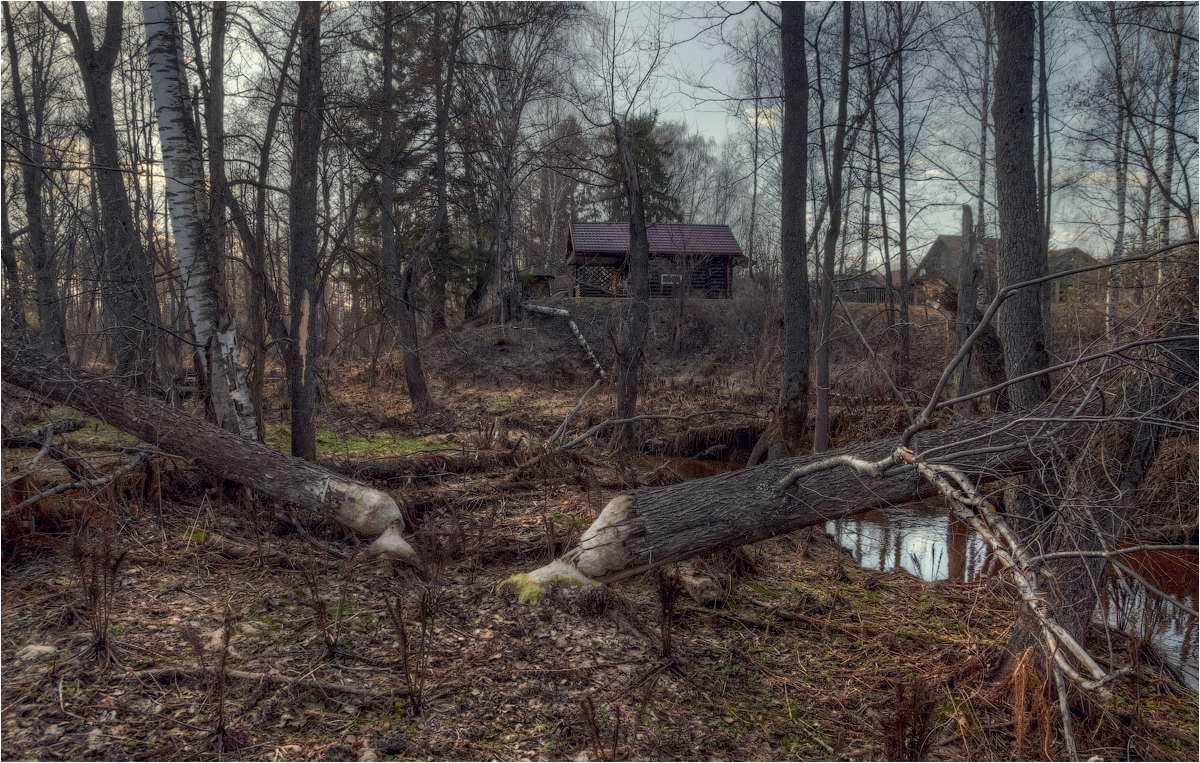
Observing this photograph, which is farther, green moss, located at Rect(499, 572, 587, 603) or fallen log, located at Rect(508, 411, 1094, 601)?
fallen log, located at Rect(508, 411, 1094, 601)

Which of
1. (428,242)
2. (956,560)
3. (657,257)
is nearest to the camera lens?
(956,560)

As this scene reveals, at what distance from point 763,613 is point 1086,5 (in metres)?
12.2

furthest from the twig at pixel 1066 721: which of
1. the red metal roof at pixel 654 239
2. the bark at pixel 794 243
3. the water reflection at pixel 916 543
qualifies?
the red metal roof at pixel 654 239

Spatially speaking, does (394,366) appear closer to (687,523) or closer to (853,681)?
(687,523)

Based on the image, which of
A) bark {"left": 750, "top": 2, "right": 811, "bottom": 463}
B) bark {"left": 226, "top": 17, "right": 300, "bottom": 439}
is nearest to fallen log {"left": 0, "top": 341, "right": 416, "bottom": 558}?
bark {"left": 226, "top": 17, "right": 300, "bottom": 439}

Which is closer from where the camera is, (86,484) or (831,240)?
(86,484)

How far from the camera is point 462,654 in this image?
12.3 ft

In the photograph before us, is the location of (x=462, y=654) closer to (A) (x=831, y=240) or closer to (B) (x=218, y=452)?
(B) (x=218, y=452)

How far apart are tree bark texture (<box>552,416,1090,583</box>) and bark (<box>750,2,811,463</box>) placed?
11.2 feet

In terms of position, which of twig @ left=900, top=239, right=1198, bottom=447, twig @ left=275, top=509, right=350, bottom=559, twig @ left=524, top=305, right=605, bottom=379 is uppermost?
twig @ left=524, top=305, right=605, bottom=379

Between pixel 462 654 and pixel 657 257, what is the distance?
20.4 meters

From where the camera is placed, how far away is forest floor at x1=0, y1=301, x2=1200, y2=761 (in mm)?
2994

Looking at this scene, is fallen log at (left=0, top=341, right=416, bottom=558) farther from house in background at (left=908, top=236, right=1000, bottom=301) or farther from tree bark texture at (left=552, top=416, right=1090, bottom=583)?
house in background at (left=908, top=236, right=1000, bottom=301)

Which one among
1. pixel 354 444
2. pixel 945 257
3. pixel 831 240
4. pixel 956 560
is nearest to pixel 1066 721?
pixel 956 560
